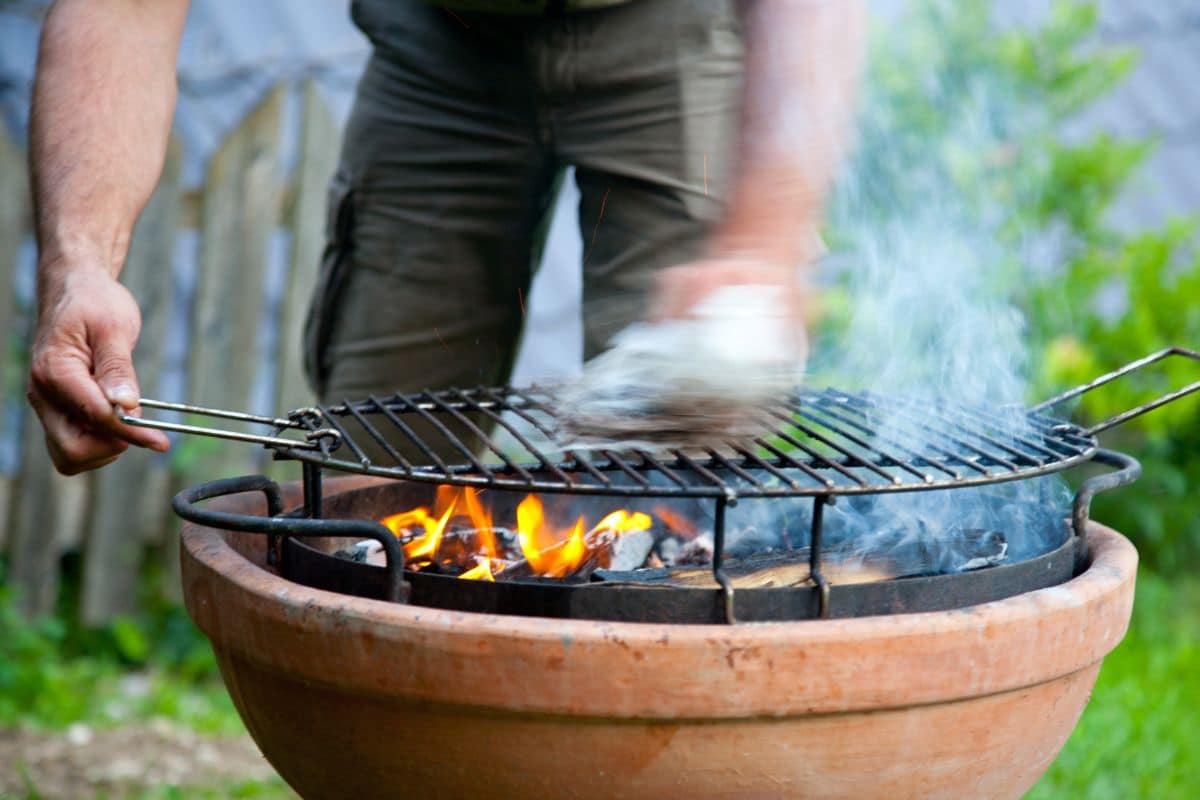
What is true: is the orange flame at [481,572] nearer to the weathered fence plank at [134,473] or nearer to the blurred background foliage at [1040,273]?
the blurred background foliage at [1040,273]

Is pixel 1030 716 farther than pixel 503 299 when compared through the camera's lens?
No

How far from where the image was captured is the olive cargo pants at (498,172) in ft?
8.16

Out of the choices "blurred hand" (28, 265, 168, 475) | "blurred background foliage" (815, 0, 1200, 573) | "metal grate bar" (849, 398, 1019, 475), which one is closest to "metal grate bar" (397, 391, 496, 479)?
"blurred hand" (28, 265, 168, 475)

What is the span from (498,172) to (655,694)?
157 cm

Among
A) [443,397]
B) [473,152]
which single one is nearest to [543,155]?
[473,152]

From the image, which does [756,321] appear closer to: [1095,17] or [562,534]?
[562,534]

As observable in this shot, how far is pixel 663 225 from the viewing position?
2.50 metres

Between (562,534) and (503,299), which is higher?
(503,299)

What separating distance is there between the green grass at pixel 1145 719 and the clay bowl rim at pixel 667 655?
1748mm

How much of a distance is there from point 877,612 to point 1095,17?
11.6 feet

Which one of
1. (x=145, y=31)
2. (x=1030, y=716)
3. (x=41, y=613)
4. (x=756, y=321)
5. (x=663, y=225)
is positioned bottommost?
(x=41, y=613)

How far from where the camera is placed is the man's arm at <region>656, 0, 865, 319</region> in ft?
5.16

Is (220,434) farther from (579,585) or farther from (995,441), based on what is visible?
(995,441)

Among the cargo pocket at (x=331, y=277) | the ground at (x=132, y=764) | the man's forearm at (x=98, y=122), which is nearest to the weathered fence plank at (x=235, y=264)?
the ground at (x=132, y=764)
